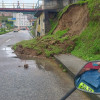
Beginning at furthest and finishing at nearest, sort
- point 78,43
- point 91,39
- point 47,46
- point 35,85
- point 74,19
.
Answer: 1. point 74,19
2. point 47,46
3. point 78,43
4. point 91,39
5. point 35,85

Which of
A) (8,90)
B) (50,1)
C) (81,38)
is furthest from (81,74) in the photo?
(50,1)

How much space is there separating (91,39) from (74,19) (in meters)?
6.86

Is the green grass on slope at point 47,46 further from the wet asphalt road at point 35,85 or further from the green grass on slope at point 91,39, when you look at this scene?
the wet asphalt road at point 35,85

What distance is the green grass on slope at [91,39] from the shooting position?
10664 mm

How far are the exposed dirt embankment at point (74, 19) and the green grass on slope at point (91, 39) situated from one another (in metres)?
1.96

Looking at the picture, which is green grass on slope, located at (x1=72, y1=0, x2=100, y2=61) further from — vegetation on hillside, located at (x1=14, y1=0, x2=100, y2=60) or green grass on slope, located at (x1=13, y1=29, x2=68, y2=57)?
green grass on slope, located at (x1=13, y1=29, x2=68, y2=57)

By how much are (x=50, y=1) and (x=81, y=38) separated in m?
12.4

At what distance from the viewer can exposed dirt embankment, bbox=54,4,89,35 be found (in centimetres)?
1596

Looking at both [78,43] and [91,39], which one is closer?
[91,39]

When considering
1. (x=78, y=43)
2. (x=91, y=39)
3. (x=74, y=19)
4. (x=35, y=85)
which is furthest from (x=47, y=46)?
(x=35, y=85)

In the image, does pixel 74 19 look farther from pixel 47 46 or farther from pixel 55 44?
pixel 47 46

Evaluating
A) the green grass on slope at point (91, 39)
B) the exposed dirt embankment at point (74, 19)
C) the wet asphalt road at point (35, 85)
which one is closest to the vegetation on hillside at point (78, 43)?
the green grass on slope at point (91, 39)

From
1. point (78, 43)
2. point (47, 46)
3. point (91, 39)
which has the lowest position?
point (47, 46)

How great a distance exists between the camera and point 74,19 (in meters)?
18.4
